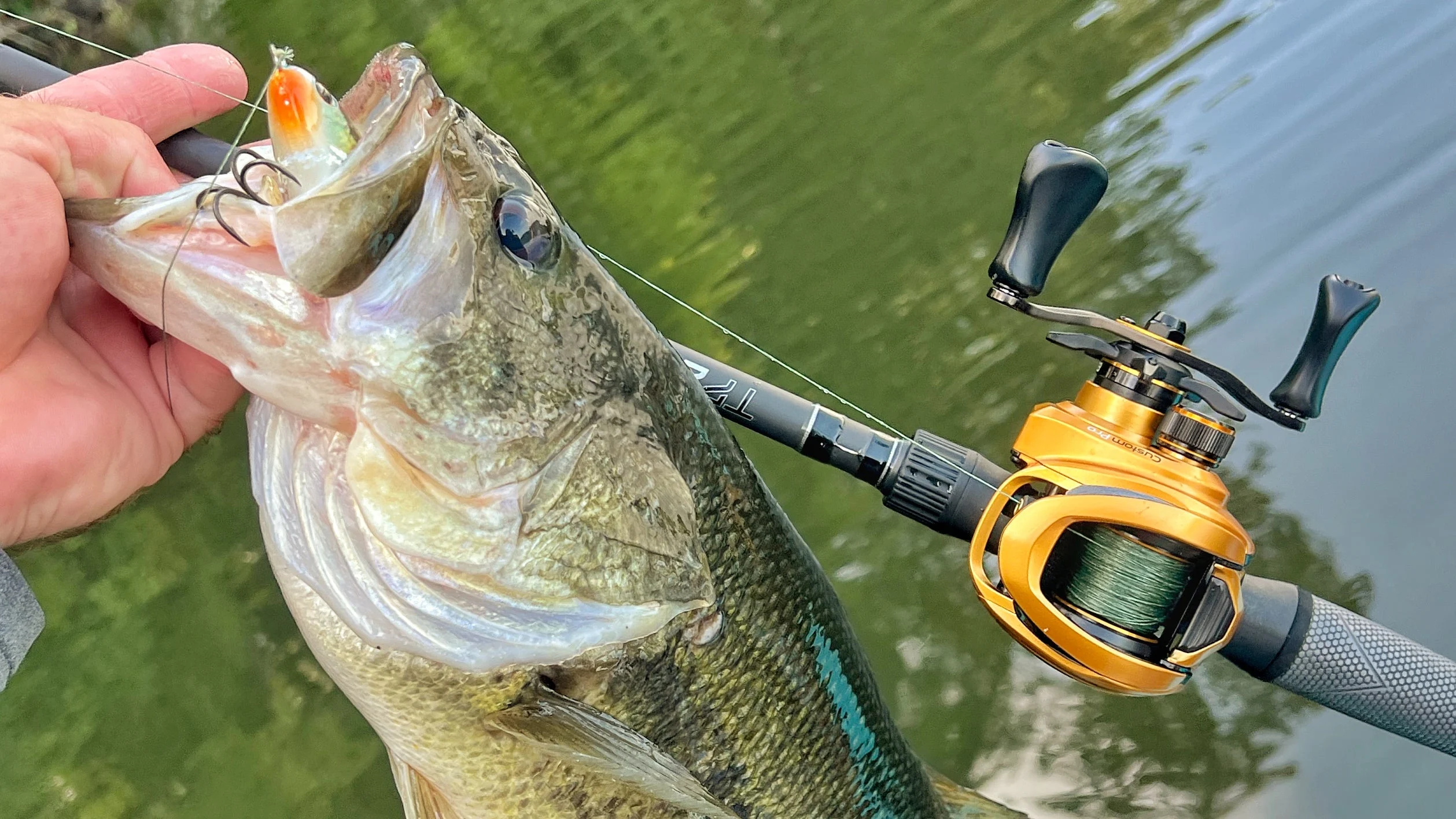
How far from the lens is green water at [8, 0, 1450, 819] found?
2609 mm

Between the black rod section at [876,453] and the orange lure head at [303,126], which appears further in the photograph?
the black rod section at [876,453]

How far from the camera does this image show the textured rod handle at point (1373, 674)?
1.68 metres

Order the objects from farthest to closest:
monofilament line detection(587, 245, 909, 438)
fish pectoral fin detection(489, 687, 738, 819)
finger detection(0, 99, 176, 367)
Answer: monofilament line detection(587, 245, 909, 438)
fish pectoral fin detection(489, 687, 738, 819)
finger detection(0, 99, 176, 367)

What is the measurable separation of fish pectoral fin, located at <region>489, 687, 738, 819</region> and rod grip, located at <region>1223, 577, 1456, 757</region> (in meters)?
1.12

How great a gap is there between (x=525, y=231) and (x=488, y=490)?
0.34 meters

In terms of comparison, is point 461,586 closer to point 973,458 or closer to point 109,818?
point 973,458

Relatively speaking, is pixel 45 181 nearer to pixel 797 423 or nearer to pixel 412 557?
pixel 412 557

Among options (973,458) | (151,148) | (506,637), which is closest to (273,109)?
(151,148)

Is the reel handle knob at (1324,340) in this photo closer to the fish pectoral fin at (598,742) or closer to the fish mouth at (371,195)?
the fish pectoral fin at (598,742)

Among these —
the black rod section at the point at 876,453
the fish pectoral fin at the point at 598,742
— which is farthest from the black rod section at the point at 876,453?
the fish pectoral fin at the point at 598,742

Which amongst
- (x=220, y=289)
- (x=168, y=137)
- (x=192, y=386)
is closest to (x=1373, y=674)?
(x=220, y=289)

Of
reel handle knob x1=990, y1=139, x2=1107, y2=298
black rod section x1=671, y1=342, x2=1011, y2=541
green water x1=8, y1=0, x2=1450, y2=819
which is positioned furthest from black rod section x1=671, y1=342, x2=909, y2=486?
green water x1=8, y1=0, x2=1450, y2=819

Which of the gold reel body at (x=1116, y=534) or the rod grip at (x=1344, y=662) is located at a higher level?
the gold reel body at (x=1116, y=534)

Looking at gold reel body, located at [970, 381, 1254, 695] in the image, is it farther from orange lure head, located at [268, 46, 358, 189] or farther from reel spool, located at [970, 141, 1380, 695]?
orange lure head, located at [268, 46, 358, 189]
